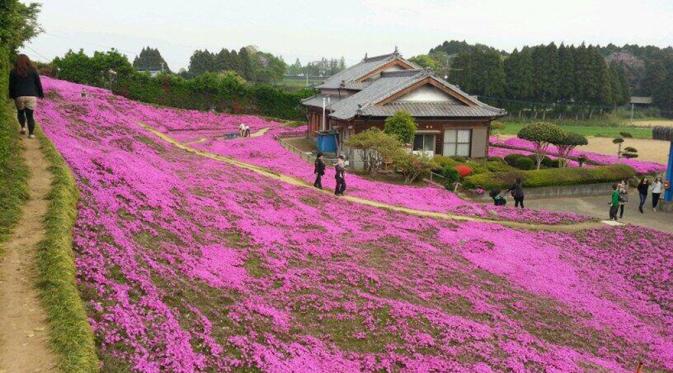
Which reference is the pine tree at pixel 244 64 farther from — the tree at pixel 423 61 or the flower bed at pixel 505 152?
the flower bed at pixel 505 152

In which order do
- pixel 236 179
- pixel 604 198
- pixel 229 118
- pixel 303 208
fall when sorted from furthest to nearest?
pixel 229 118 → pixel 604 198 → pixel 236 179 → pixel 303 208

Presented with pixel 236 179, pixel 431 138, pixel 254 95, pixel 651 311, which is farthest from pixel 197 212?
pixel 254 95

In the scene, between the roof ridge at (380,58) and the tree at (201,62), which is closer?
the roof ridge at (380,58)

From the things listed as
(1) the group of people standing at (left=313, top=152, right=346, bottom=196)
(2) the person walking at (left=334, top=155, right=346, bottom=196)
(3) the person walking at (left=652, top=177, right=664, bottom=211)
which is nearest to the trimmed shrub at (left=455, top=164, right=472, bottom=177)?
(3) the person walking at (left=652, top=177, right=664, bottom=211)

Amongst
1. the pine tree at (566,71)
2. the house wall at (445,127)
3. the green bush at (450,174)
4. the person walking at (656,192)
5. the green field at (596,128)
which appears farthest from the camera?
the pine tree at (566,71)

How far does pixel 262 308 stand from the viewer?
40.6ft

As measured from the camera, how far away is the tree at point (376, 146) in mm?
35812

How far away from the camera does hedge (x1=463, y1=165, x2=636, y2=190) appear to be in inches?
1357

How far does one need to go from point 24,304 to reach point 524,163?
41910 millimetres

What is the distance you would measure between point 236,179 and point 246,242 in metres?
9.47

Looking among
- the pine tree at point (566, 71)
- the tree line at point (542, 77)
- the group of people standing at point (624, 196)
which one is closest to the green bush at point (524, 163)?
the group of people standing at point (624, 196)

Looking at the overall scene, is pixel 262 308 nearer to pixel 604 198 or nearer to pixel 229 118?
pixel 604 198

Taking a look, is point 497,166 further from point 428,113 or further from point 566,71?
point 566,71

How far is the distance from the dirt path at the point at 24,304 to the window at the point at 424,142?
114ft
